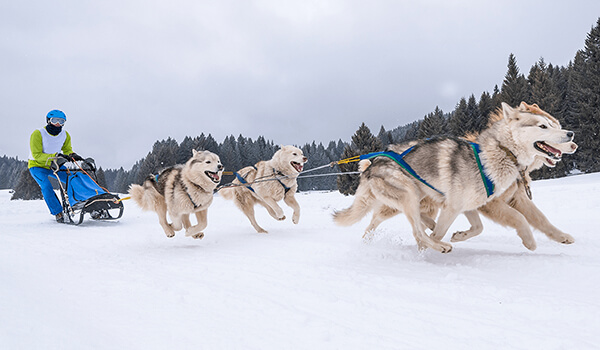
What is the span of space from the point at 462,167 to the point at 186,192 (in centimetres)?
385

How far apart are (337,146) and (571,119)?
50.1 metres

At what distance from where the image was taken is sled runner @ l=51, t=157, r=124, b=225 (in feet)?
23.7

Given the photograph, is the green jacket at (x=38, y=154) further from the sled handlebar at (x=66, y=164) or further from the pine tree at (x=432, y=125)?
the pine tree at (x=432, y=125)

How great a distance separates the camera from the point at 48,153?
7.62 m

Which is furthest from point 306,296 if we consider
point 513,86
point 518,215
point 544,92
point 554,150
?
point 513,86

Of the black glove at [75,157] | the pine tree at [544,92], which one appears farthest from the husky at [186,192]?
the pine tree at [544,92]

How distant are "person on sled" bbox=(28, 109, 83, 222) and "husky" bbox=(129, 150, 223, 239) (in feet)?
11.1

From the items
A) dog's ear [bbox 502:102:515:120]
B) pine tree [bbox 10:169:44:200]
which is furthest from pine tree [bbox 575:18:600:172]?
pine tree [bbox 10:169:44:200]

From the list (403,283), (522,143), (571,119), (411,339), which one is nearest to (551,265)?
(522,143)

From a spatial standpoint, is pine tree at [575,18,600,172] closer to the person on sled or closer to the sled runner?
the sled runner

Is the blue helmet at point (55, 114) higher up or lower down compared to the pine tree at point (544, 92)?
lower down

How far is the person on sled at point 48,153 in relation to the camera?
737 centimetres

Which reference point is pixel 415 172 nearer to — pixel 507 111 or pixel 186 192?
pixel 507 111

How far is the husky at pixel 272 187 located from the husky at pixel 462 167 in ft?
8.79
